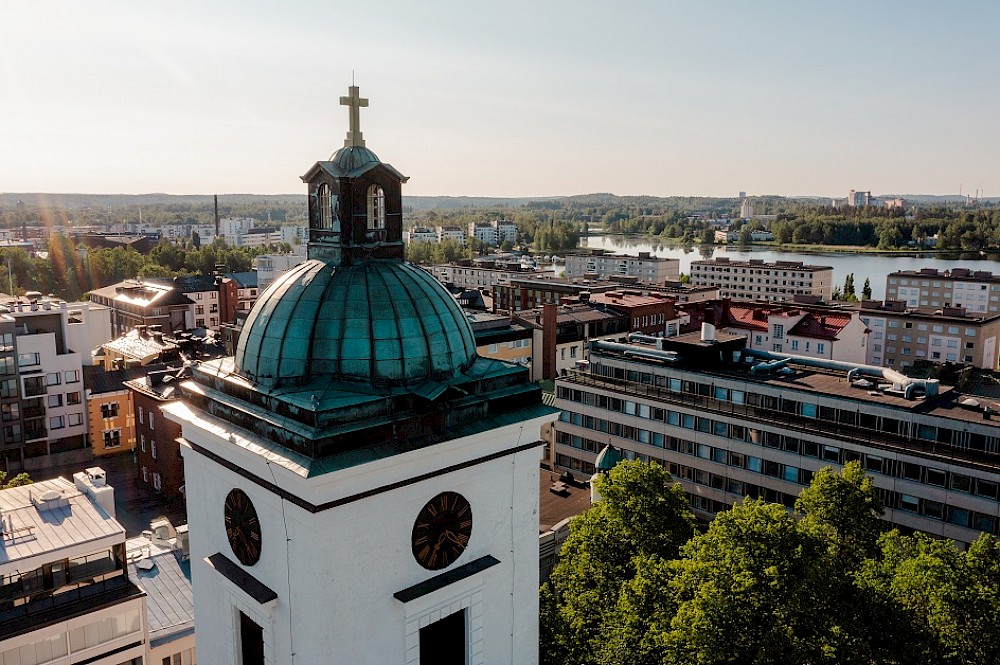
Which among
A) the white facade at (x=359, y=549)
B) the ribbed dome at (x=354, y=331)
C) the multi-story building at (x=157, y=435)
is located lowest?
the multi-story building at (x=157, y=435)

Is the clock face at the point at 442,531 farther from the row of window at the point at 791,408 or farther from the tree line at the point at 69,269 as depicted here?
the tree line at the point at 69,269

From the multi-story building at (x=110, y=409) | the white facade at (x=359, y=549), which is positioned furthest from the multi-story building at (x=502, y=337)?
the white facade at (x=359, y=549)

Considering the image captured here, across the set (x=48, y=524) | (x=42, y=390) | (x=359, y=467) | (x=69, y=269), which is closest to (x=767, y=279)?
(x=42, y=390)

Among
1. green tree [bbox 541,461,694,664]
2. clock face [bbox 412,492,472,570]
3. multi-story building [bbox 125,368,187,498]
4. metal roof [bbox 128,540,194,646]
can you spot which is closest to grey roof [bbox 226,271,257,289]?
multi-story building [bbox 125,368,187,498]

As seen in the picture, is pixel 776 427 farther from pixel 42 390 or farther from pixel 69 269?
pixel 69 269

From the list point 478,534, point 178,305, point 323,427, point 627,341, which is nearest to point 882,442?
point 627,341
